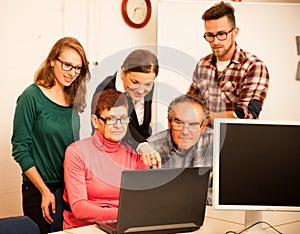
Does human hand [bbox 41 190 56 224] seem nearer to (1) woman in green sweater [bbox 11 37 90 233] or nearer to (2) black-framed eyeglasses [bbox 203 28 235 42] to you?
(1) woman in green sweater [bbox 11 37 90 233]

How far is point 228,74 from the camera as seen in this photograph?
3320mm

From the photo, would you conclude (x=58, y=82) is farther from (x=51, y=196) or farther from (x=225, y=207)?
(x=225, y=207)

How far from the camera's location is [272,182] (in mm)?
1730

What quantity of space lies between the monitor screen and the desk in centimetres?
18

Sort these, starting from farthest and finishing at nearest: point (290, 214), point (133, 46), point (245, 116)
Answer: point (133, 46) → point (245, 116) → point (290, 214)

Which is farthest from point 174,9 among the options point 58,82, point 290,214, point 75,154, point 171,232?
point 171,232

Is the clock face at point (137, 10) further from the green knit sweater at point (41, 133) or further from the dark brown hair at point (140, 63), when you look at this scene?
the green knit sweater at point (41, 133)

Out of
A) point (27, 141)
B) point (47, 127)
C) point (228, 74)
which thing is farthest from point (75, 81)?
point (228, 74)

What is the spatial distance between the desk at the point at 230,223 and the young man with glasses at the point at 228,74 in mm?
1215

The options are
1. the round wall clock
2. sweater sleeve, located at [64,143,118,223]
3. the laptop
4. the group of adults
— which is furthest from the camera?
the round wall clock

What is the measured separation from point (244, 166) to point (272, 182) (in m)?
0.12

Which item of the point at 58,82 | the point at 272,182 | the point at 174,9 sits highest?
the point at 174,9

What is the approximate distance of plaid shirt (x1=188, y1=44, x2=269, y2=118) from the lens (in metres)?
3.29

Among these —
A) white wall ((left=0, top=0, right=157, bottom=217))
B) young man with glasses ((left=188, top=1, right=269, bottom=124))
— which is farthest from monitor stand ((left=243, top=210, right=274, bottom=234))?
white wall ((left=0, top=0, right=157, bottom=217))
